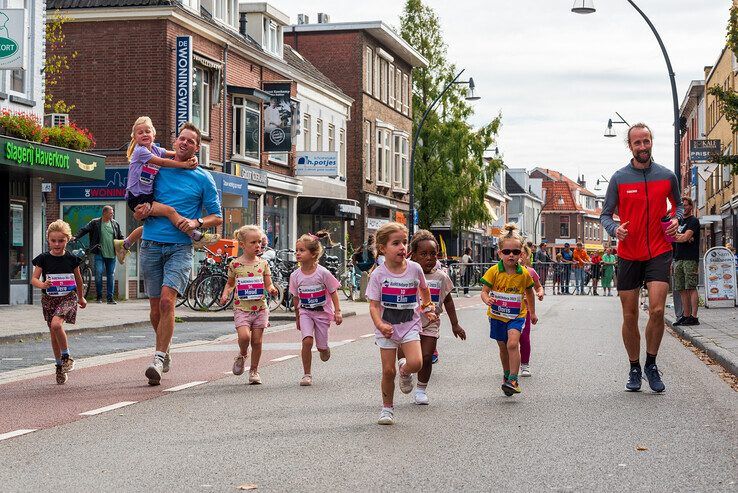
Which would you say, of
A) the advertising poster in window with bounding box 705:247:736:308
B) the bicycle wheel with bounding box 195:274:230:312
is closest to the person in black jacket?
the bicycle wheel with bounding box 195:274:230:312

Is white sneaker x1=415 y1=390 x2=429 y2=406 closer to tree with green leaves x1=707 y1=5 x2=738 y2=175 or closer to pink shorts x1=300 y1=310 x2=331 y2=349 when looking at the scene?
pink shorts x1=300 y1=310 x2=331 y2=349

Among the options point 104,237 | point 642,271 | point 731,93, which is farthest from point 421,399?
point 104,237

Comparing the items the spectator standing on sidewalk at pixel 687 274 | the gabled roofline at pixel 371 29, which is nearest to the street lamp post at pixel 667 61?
the spectator standing on sidewalk at pixel 687 274

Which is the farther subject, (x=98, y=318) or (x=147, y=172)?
(x=98, y=318)

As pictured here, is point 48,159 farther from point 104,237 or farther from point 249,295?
point 249,295

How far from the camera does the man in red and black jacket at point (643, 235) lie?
9289 mm

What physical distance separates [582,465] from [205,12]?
28.2 metres

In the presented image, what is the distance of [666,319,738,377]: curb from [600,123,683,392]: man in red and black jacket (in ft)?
6.08

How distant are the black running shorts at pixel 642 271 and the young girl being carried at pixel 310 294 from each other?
2.41 metres

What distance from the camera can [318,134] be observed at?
4291 centimetres

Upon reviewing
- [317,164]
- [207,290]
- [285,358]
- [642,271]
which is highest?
[317,164]

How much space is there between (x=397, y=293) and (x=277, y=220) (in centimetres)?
3025

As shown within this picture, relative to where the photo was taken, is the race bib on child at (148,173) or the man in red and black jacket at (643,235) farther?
the race bib on child at (148,173)

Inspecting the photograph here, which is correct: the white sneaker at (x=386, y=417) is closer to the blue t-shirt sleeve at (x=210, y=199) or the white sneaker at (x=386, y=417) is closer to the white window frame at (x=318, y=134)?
the blue t-shirt sleeve at (x=210, y=199)
